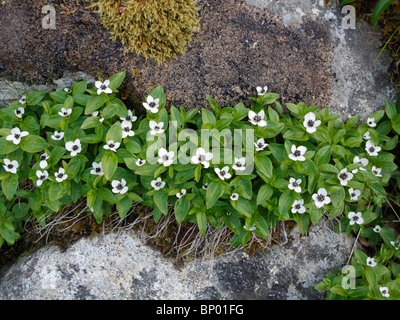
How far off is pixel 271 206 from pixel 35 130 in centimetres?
223

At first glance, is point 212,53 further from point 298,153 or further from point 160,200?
point 160,200

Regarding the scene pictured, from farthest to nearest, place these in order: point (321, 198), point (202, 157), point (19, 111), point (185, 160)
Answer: point (19, 111) < point (321, 198) < point (185, 160) < point (202, 157)

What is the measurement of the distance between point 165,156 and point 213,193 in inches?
19.3

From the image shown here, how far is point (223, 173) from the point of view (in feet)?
8.74

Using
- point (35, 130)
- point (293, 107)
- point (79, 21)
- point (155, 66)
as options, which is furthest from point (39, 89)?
point (293, 107)

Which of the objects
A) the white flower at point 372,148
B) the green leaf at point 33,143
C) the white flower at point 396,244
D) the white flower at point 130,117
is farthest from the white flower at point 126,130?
the white flower at point 396,244

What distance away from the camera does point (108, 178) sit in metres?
2.73

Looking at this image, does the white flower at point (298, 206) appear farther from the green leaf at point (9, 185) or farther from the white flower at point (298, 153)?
the green leaf at point (9, 185)

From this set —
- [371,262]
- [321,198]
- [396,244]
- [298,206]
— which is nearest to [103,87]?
[298,206]

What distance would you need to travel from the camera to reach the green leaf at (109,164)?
2.73m

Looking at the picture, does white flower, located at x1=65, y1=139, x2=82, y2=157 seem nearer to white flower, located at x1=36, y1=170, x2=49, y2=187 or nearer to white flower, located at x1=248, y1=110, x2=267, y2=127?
white flower, located at x1=36, y1=170, x2=49, y2=187

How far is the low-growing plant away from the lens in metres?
2.76

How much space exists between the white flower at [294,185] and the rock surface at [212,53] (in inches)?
36.3

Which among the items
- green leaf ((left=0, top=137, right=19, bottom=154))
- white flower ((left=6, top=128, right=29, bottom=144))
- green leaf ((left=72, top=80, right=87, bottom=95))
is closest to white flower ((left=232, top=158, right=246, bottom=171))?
green leaf ((left=72, top=80, right=87, bottom=95))
